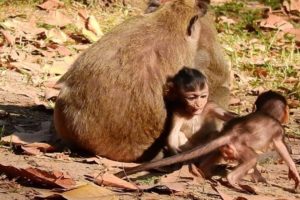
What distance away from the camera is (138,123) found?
571 cm

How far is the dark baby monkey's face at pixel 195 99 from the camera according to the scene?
224 inches

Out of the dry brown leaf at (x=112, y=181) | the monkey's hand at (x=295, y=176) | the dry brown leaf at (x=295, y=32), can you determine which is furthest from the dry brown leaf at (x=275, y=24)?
the dry brown leaf at (x=112, y=181)

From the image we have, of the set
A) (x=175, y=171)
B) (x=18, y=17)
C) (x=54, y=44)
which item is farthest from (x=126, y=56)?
(x=18, y=17)

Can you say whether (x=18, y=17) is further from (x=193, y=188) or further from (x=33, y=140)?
(x=193, y=188)

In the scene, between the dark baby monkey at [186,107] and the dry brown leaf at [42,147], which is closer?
the dark baby monkey at [186,107]

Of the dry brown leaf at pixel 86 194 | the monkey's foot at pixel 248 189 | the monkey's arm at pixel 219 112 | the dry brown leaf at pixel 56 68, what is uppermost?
the dry brown leaf at pixel 56 68

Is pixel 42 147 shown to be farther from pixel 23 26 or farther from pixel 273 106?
pixel 23 26

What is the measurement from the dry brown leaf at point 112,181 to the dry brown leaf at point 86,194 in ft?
0.46

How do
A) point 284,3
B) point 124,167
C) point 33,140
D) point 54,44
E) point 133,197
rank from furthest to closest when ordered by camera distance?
point 284,3 < point 54,44 < point 33,140 < point 124,167 < point 133,197

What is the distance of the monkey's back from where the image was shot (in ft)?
18.6

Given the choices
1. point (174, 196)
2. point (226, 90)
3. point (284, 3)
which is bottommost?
point (174, 196)

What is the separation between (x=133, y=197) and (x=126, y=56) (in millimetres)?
1138

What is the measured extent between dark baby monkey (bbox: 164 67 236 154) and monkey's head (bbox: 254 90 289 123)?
0.72 feet

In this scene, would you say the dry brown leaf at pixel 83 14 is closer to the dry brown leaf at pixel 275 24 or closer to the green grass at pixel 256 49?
the green grass at pixel 256 49
